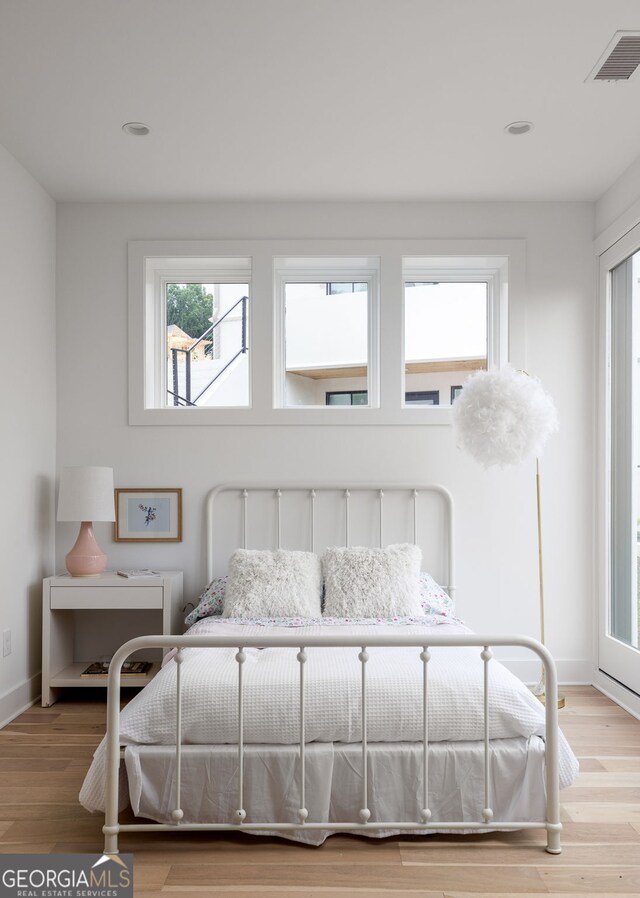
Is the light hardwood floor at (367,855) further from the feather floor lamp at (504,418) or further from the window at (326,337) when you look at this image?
the window at (326,337)

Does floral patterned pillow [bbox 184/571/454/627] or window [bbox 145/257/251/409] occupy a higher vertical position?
window [bbox 145/257/251/409]

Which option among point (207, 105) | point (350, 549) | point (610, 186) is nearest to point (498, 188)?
point (610, 186)

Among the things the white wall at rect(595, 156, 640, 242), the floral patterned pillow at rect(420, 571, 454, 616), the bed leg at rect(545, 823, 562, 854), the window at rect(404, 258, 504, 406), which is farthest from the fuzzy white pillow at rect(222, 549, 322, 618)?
the white wall at rect(595, 156, 640, 242)

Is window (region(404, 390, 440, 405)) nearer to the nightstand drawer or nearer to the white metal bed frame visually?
the nightstand drawer

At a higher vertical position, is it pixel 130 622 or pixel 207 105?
pixel 207 105

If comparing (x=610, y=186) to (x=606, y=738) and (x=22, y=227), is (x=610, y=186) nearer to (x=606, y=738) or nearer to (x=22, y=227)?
(x=606, y=738)

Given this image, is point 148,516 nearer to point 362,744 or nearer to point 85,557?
point 85,557

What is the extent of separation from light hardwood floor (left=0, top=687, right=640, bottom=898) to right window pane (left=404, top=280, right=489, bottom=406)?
2.15m

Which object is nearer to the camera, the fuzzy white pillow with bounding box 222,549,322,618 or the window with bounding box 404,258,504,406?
the fuzzy white pillow with bounding box 222,549,322,618

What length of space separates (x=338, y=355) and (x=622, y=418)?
4.95ft

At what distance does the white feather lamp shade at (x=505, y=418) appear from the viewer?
3199 mm

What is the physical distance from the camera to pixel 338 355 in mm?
4117

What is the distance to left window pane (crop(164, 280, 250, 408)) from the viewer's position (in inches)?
161

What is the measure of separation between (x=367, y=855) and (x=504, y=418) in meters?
1.80
